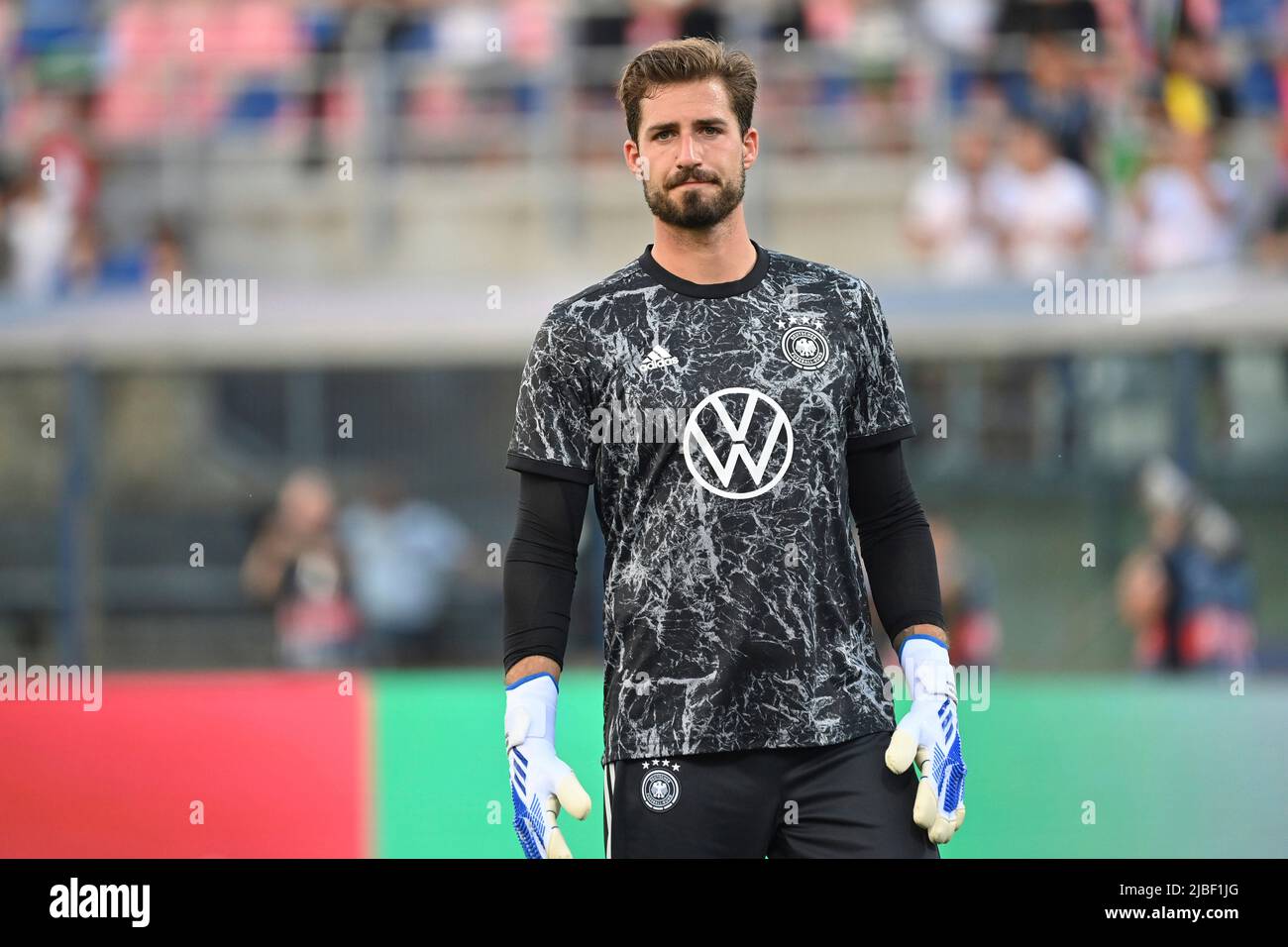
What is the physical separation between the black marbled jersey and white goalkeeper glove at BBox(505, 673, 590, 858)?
0.38 ft

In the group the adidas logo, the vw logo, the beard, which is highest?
the beard

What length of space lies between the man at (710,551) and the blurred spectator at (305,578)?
5093mm

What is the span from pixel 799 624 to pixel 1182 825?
146 inches

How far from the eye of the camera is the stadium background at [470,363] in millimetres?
6508

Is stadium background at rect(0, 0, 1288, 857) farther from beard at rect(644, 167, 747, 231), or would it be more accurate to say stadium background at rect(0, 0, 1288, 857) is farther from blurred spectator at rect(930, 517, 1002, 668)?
beard at rect(644, 167, 747, 231)

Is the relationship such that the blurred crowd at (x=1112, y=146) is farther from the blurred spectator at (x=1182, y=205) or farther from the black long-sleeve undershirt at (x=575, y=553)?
the black long-sleeve undershirt at (x=575, y=553)

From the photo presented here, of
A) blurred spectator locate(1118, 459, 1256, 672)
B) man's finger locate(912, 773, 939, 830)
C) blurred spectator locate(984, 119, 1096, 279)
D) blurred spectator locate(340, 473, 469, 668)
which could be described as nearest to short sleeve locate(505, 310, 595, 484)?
man's finger locate(912, 773, 939, 830)

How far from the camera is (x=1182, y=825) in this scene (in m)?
6.32

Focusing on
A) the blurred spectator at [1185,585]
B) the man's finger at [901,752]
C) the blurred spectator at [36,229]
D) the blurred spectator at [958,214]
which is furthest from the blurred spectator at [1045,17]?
the man's finger at [901,752]

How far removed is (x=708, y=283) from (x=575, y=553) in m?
0.52

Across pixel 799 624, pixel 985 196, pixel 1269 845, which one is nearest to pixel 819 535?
pixel 799 624

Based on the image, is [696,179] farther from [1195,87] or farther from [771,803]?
[1195,87]

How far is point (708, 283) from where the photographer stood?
321 centimetres

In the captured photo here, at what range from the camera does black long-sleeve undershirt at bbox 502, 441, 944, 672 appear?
3178mm
